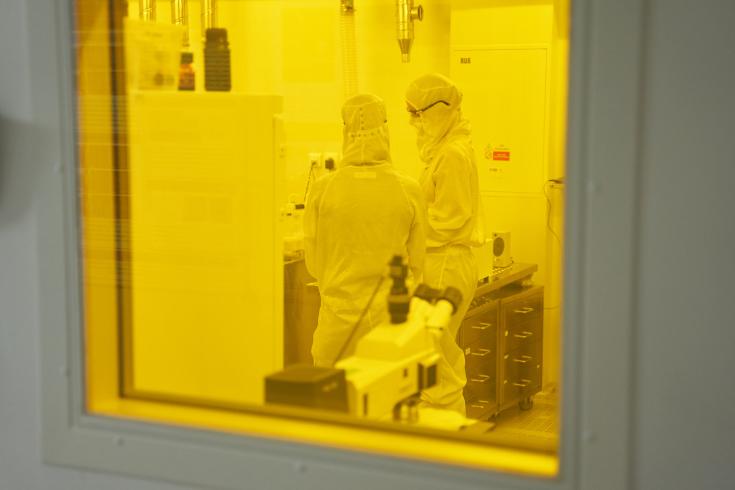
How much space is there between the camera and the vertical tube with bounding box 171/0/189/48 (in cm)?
185

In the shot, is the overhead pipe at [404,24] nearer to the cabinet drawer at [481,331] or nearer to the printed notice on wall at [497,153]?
the printed notice on wall at [497,153]

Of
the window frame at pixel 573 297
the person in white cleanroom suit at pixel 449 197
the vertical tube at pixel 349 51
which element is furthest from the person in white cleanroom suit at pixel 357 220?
the window frame at pixel 573 297

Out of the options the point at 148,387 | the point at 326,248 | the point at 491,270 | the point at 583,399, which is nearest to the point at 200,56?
the point at 148,387

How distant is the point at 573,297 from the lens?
133 cm

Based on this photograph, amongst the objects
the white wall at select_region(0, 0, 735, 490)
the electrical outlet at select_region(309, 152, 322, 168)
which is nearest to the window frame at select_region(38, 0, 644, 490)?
the white wall at select_region(0, 0, 735, 490)

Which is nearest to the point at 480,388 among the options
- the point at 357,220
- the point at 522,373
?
the point at 522,373

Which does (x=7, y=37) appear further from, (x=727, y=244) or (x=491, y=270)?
(x=491, y=270)

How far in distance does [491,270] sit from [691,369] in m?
2.95

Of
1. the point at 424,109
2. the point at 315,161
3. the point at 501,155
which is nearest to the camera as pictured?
Result: the point at 424,109

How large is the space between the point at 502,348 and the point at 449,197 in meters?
0.93

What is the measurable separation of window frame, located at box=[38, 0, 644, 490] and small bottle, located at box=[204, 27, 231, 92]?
1.00ft

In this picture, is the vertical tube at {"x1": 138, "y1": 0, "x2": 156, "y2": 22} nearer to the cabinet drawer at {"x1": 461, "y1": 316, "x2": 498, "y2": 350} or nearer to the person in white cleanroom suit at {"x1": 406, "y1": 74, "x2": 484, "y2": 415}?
the person in white cleanroom suit at {"x1": 406, "y1": 74, "x2": 484, "y2": 415}

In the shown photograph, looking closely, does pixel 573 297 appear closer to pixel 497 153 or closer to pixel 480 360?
pixel 480 360

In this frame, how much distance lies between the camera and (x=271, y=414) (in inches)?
63.7
